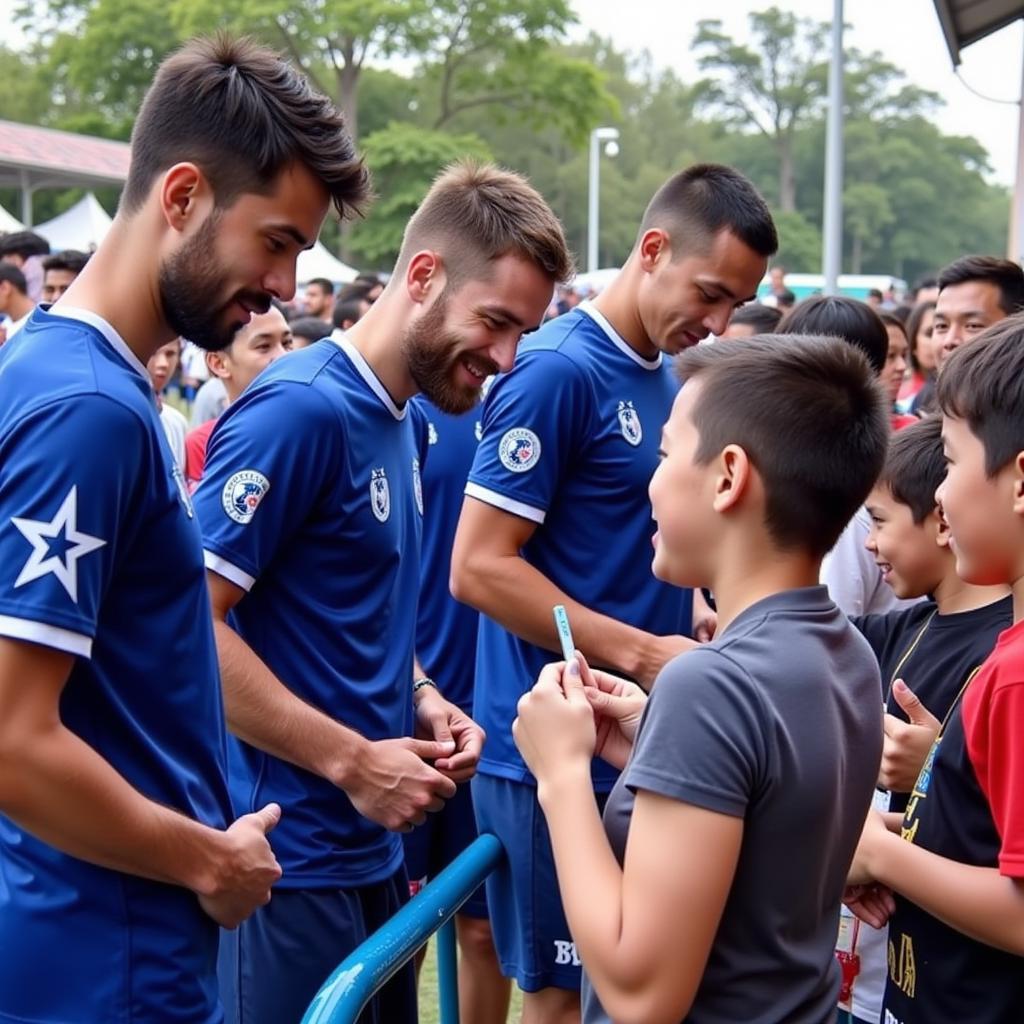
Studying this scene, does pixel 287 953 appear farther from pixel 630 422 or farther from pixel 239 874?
A: pixel 630 422

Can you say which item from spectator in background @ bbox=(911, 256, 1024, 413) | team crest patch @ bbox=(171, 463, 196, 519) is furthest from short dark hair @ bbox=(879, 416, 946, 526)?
spectator in background @ bbox=(911, 256, 1024, 413)

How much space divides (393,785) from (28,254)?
27.4 feet

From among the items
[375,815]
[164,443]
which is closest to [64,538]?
[164,443]

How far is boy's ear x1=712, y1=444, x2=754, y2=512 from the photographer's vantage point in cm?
191

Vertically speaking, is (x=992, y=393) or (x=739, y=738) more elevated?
(x=992, y=393)

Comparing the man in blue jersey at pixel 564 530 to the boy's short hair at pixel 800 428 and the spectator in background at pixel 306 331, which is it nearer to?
the boy's short hair at pixel 800 428

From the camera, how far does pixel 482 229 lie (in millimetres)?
3098

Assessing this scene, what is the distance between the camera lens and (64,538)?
1742 mm

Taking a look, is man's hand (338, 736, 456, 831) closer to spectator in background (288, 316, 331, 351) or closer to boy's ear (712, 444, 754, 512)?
boy's ear (712, 444, 754, 512)

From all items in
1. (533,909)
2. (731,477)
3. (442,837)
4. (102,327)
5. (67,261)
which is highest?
(102,327)

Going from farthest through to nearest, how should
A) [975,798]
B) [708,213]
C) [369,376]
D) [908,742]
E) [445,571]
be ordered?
1. [445,571]
2. [708,213]
3. [369,376]
4. [908,742]
5. [975,798]

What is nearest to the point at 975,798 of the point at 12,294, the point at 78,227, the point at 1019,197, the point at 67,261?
the point at 67,261

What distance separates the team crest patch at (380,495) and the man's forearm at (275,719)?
0.38 metres

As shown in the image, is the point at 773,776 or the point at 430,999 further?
the point at 430,999
